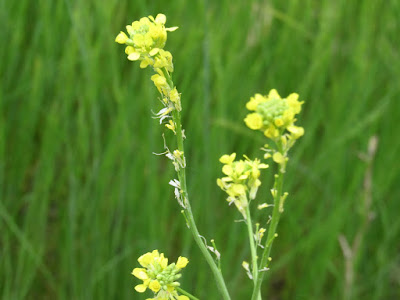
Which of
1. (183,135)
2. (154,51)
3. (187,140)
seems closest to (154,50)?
(154,51)

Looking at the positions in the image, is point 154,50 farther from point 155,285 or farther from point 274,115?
point 155,285

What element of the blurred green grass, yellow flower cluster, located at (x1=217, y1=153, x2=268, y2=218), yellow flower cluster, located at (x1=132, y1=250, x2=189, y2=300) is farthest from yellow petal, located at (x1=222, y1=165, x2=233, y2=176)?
the blurred green grass

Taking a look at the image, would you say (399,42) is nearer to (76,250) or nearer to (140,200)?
(140,200)

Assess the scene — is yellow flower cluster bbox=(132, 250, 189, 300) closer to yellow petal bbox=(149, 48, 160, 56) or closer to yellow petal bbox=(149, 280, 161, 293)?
yellow petal bbox=(149, 280, 161, 293)

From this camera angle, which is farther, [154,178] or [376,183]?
[376,183]

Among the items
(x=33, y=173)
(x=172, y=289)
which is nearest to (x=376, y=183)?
(x=33, y=173)
